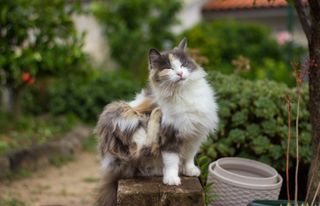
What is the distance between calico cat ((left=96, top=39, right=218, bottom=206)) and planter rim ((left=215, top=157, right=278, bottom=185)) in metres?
0.24

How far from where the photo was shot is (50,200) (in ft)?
17.2

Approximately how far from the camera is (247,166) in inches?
147

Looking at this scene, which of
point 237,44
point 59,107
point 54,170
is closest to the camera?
point 54,170

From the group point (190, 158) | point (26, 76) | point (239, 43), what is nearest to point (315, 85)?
point (190, 158)

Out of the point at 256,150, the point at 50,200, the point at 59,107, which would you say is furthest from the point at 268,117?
the point at 59,107

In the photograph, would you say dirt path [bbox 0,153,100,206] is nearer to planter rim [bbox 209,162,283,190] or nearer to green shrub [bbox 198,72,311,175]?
green shrub [bbox 198,72,311,175]

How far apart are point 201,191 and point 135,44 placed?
26.6 feet

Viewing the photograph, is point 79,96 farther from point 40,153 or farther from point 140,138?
point 140,138

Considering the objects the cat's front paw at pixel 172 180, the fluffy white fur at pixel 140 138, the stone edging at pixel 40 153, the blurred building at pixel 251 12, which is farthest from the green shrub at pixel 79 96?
the cat's front paw at pixel 172 180

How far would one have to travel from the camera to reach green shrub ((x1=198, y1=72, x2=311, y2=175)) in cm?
398

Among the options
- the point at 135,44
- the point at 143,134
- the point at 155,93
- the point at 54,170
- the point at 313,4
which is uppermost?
the point at 313,4

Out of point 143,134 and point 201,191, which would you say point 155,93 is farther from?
point 201,191

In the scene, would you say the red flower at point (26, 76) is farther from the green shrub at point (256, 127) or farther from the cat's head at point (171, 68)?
the cat's head at point (171, 68)

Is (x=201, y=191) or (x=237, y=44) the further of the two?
(x=237, y=44)
